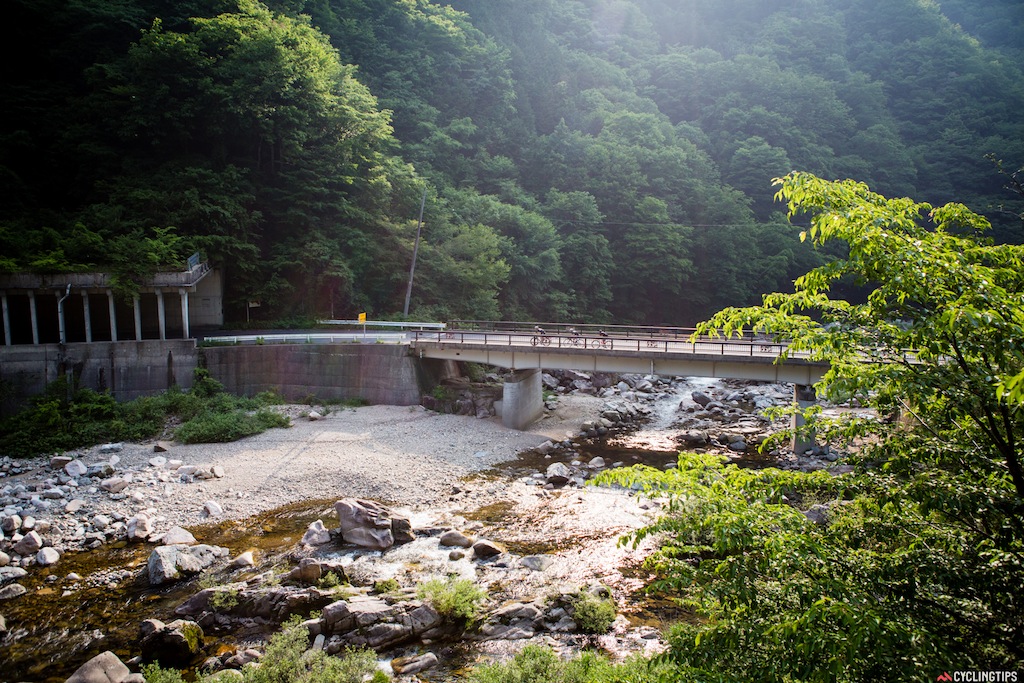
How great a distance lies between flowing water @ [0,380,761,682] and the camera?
1084 centimetres

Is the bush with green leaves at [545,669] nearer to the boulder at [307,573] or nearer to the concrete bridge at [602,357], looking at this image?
the boulder at [307,573]

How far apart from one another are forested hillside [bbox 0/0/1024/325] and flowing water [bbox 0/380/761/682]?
11.4m

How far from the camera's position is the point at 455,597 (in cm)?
Answer: 1193

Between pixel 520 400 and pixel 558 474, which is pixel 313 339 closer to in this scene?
pixel 520 400

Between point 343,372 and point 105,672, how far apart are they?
1970 centimetres

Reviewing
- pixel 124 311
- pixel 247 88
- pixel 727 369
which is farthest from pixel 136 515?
pixel 247 88

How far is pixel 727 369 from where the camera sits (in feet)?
79.7

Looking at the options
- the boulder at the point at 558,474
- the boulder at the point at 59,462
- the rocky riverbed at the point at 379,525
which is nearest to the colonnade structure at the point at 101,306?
the boulder at the point at 59,462

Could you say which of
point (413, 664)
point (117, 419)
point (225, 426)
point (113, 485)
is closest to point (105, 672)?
point (413, 664)

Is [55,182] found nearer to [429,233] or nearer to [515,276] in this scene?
[429,233]

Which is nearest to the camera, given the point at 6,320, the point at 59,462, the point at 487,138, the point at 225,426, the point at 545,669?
the point at 545,669

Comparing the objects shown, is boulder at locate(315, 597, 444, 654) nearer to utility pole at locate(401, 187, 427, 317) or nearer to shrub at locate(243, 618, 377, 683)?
shrub at locate(243, 618, 377, 683)

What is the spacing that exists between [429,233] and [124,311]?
18.3m

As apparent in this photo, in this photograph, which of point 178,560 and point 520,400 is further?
point 520,400
